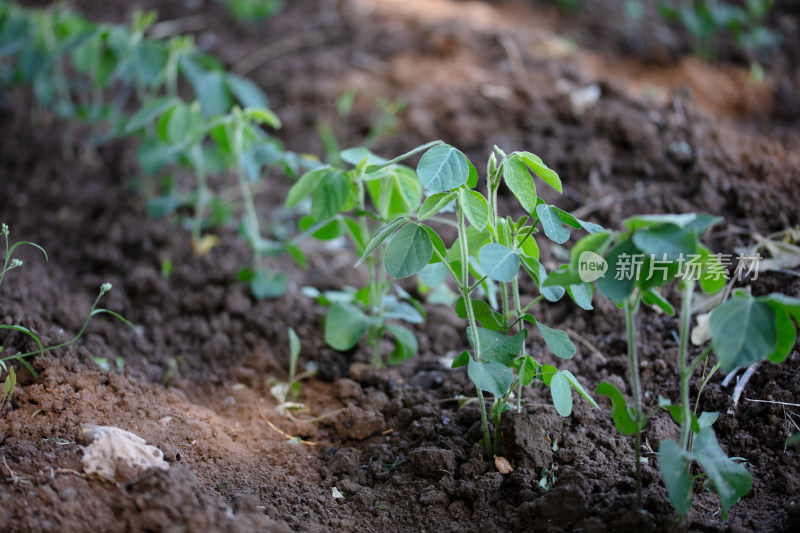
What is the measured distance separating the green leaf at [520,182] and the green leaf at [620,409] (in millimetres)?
404

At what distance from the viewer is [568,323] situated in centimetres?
212

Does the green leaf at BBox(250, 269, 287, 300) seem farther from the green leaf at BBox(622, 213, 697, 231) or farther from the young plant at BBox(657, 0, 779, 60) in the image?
the young plant at BBox(657, 0, 779, 60)

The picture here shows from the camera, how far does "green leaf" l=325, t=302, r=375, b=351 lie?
73.1 inches

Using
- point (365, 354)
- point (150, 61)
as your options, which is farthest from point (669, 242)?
point (150, 61)

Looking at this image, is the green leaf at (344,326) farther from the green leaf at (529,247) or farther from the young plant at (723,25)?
the young plant at (723,25)

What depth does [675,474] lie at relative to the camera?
1.24m

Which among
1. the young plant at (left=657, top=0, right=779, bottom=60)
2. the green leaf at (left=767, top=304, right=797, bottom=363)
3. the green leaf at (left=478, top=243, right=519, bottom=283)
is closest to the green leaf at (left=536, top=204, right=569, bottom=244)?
the green leaf at (left=478, top=243, right=519, bottom=283)

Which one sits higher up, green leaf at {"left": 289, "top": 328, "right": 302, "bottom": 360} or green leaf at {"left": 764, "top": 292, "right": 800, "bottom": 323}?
green leaf at {"left": 764, "top": 292, "right": 800, "bottom": 323}

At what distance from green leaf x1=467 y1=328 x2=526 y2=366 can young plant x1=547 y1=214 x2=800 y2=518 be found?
22 cm


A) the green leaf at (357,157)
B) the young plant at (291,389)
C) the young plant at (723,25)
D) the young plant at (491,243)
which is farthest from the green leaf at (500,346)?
the young plant at (723,25)

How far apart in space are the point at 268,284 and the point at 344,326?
56 centimetres

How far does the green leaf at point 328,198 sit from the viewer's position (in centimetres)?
175

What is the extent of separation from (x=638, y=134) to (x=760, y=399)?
52.7 inches

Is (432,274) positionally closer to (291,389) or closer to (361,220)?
(361,220)
